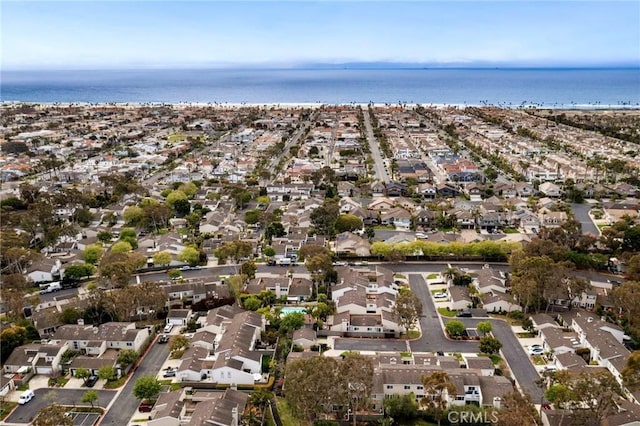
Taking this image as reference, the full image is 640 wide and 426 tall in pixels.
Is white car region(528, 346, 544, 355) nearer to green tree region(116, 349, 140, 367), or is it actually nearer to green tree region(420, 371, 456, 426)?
green tree region(420, 371, 456, 426)

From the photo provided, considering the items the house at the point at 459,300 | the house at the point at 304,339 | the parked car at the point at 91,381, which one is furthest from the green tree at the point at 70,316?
the house at the point at 459,300

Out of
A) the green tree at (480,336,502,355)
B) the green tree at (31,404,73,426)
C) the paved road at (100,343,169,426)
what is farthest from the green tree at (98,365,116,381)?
the green tree at (480,336,502,355)

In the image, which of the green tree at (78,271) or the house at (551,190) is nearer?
the green tree at (78,271)

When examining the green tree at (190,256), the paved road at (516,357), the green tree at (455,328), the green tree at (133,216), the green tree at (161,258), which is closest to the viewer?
the paved road at (516,357)

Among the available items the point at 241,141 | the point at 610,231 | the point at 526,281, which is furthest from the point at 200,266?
the point at 241,141

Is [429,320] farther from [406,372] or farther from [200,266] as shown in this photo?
[200,266]

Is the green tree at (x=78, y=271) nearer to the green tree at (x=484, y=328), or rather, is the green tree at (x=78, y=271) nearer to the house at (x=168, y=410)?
the house at (x=168, y=410)
